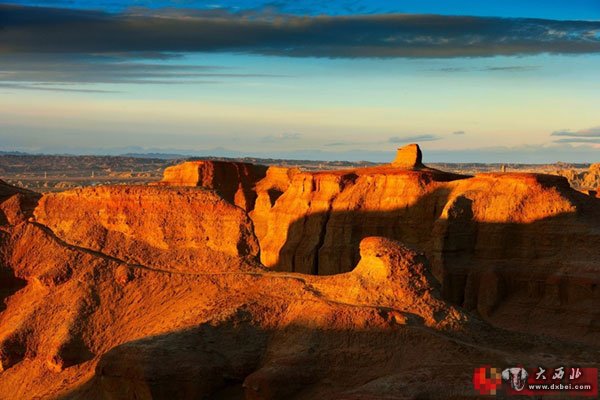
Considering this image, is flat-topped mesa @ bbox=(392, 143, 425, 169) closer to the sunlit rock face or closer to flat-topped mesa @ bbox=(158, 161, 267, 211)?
the sunlit rock face

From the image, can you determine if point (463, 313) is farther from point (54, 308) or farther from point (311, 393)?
point (54, 308)

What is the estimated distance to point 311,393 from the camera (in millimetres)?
25734

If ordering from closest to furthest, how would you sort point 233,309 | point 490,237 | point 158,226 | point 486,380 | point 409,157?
point 486,380
point 233,309
point 158,226
point 490,237
point 409,157

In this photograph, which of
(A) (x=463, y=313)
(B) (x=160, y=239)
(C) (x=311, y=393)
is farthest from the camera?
(B) (x=160, y=239)

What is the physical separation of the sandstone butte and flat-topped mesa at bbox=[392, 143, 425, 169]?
21.0 meters

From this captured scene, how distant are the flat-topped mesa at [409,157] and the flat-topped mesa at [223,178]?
14.0 m

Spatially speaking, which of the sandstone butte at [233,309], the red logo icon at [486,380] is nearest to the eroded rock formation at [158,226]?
the sandstone butte at [233,309]

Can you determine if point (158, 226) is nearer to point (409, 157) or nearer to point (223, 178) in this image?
point (409, 157)

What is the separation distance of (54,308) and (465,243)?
1091 inches

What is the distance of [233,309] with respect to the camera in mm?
29375

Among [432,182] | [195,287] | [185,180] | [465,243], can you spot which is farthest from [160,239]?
[185,180]

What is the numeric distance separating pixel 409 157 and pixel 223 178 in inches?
674

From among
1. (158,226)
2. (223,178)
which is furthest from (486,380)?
(223,178)

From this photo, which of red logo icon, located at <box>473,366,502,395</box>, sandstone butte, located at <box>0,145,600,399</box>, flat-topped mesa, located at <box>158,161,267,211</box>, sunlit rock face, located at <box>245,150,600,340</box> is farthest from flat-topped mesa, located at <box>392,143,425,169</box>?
red logo icon, located at <box>473,366,502,395</box>
